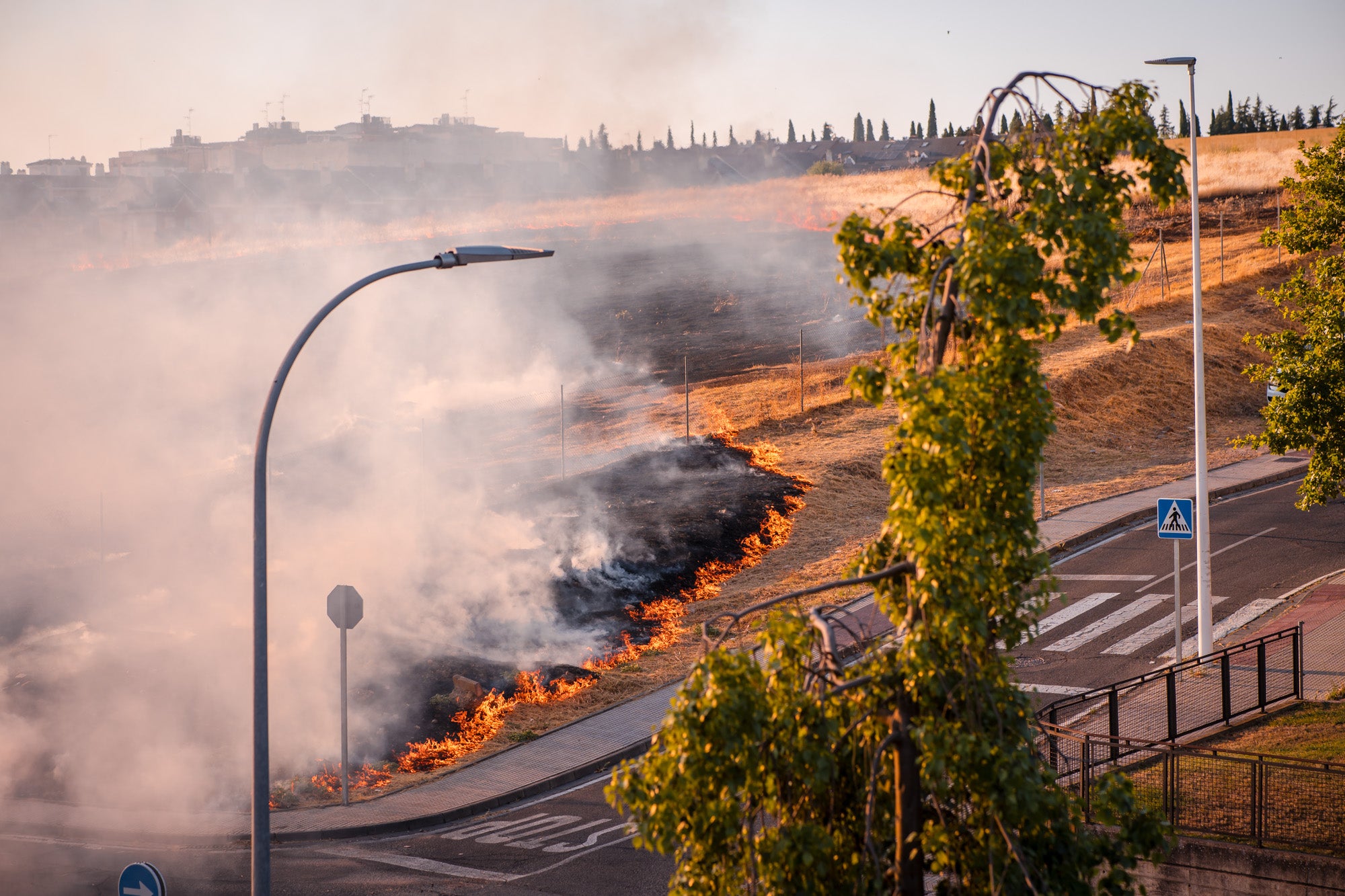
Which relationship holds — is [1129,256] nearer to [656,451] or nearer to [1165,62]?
[1165,62]

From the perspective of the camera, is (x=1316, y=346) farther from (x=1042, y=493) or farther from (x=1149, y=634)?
(x=1042, y=493)

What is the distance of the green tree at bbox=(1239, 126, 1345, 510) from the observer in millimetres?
13391

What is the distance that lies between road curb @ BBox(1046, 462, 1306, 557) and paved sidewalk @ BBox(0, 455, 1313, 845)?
5.49 metres

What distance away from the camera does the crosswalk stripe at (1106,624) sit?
16375mm

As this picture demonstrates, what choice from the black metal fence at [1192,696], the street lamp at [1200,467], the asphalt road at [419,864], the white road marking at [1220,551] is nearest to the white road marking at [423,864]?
the asphalt road at [419,864]

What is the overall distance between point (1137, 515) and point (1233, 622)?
6648 mm

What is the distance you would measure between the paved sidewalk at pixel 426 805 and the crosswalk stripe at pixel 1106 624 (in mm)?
2636

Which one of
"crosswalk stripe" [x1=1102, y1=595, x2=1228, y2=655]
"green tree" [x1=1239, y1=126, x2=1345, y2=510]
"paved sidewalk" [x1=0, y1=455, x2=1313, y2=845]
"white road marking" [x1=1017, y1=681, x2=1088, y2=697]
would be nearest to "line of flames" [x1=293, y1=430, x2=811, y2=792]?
"paved sidewalk" [x1=0, y1=455, x2=1313, y2=845]

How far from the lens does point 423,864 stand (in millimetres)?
10930

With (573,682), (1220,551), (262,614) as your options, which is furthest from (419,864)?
(1220,551)

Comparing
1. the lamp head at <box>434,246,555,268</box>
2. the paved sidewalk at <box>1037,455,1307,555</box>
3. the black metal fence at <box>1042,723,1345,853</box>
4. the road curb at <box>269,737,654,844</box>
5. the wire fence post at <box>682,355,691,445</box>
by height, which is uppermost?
the lamp head at <box>434,246,555,268</box>

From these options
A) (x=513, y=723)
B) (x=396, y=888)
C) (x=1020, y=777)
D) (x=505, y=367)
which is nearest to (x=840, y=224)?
(x=1020, y=777)

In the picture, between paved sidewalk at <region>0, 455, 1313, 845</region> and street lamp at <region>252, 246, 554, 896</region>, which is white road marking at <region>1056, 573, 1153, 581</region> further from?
street lamp at <region>252, 246, 554, 896</region>

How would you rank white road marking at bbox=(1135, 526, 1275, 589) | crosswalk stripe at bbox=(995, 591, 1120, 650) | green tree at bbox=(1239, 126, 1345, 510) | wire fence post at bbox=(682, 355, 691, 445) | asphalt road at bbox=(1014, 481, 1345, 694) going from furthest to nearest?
wire fence post at bbox=(682, 355, 691, 445)
white road marking at bbox=(1135, 526, 1275, 589)
crosswalk stripe at bbox=(995, 591, 1120, 650)
asphalt road at bbox=(1014, 481, 1345, 694)
green tree at bbox=(1239, 126, 1345, 510)
